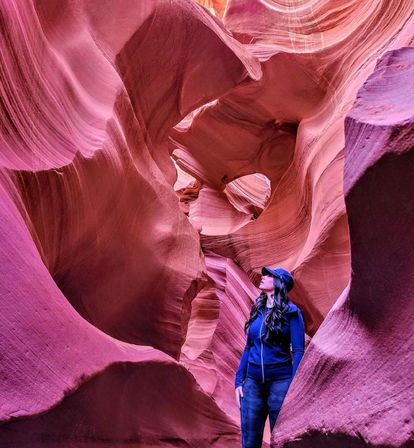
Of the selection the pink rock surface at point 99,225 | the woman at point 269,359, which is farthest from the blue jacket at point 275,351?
the pink rock surface at point 99,225

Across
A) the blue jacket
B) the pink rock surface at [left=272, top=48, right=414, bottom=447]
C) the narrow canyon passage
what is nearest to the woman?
the blue jacket

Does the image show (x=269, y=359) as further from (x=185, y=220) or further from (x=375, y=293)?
(x=185, y=220)

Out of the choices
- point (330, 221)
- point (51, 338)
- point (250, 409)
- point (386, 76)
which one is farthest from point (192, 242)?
point (386, 76)

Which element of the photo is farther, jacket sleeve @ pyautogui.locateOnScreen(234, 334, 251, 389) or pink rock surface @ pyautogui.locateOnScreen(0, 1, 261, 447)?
jacket sleeve @ pyautogui.locateOnScreen(234, 334, 251, 389)

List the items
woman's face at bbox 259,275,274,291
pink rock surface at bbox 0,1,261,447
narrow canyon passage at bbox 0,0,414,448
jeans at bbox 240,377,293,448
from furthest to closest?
woman's face at bbox 259,275,274,291 → jeans at bbox 240,377,293,448 → pink rock surface at bbox 0,1,261,447 → narrow canyon passage at bbox 0,0,414,448

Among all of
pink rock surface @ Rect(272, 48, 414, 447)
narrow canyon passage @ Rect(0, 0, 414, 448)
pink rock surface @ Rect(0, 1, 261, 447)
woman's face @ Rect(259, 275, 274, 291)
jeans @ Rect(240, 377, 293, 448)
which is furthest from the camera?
woman's face @ Rect(259, 275, 274, 291)

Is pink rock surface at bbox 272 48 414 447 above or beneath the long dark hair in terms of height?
above

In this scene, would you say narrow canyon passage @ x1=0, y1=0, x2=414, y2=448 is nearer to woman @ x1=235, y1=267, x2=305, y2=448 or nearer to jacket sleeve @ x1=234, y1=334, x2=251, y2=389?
woman @ x1=235, y1=267, x2=305, y2=448

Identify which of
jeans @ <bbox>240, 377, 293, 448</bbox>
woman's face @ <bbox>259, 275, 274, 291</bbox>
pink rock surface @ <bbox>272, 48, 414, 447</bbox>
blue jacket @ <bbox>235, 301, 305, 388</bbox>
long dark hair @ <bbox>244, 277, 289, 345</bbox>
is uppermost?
pink rock surface @ <bbox>272, 48, 414, 447</bbox>

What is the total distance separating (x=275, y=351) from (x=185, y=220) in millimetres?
2230

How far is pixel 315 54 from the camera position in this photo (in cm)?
545

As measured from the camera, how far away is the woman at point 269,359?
2420 mm

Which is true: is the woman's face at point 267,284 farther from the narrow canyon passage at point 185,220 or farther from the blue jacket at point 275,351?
the narrow canyon passage at point 185,220

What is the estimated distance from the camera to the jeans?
2.40 m
